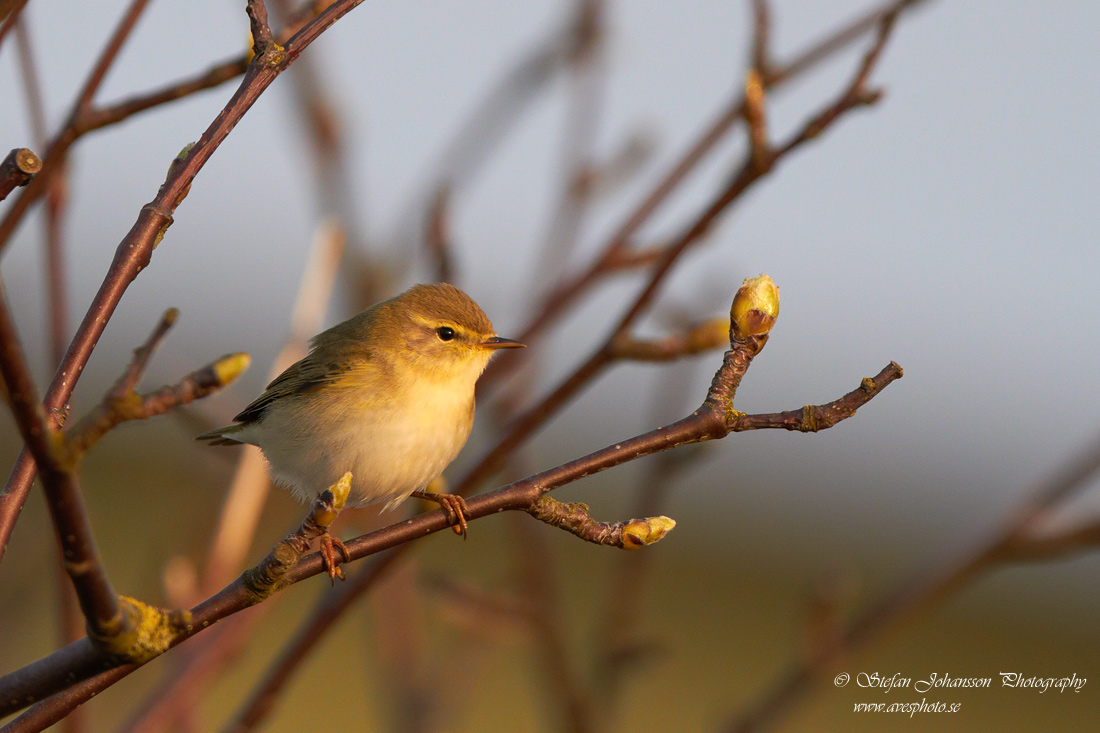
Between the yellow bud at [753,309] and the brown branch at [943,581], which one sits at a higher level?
the yellow bud at [753,309]

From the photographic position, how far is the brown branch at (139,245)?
1595 millimetres

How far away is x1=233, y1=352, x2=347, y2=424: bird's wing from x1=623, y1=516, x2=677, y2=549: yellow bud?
1908 millimetres

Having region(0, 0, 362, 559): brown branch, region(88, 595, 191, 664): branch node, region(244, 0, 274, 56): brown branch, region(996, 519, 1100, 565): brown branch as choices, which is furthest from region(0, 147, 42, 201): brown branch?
region(996, 519, 1100, 565): brown branch

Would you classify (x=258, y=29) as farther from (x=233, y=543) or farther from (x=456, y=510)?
(x=233, y=543)

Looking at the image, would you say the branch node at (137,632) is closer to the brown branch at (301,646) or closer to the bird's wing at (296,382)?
the brown branch at (301,646)

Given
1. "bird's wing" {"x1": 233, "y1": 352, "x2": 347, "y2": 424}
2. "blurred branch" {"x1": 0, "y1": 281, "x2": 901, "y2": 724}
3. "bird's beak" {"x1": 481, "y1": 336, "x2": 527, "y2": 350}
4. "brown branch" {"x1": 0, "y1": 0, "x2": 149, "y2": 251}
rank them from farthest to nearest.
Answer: "bird's wing" {"x1": 233, "y1": 352, "x2": 347, "y2": 424} → "bird's beak" {"x1": 481, "y1": 336, "x2": 527, "y2": 350} → "brown branch" {"x1": 0, "y1": 0, "x2": 149, "y2": 251} → "blurred branch" {"x1": 0, "y1": 281, "x2": 901, "y2": 724}

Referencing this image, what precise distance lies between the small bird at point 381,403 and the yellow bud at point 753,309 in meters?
1.38

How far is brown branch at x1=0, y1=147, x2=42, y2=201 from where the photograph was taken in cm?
151

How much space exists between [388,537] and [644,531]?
49 centimetres

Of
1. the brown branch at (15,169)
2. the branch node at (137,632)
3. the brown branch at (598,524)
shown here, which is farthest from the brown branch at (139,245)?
the brown branch at (598,524)

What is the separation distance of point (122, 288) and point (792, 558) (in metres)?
15.9

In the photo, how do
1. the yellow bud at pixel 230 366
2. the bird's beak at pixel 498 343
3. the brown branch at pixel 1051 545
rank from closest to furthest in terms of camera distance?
the yellow bud at pixel 230 366, the brown branch at pixel 1051 545, the bird's beak at pixel 498 343

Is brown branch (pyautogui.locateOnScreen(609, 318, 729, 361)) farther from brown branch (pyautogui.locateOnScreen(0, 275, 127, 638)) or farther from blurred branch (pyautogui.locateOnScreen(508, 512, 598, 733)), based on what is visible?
brown branch (pyautogui.locateOnScreen(0, 275, 127, 638))

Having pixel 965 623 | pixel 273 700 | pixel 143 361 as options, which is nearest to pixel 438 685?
pixel 273 700
